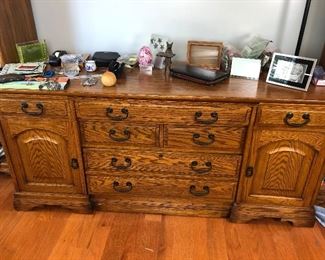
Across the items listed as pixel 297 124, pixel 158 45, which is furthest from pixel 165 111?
pixel 297 124

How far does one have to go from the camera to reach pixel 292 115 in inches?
54.7

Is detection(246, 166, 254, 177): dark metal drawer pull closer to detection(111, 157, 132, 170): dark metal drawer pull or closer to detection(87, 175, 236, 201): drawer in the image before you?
detection(87, 175, 236, 201): drawer

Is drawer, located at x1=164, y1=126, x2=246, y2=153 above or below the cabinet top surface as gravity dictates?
below

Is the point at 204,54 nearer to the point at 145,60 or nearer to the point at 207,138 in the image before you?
the point at 145,60

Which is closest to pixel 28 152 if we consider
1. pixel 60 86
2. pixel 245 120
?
pixel 60 86

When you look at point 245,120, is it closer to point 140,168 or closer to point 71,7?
point 140,168

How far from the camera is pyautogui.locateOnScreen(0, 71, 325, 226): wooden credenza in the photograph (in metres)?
1.42

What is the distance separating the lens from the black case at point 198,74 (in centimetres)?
149

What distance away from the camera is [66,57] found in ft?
5.59

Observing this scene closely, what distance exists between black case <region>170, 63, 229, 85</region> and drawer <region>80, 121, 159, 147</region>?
31 cm

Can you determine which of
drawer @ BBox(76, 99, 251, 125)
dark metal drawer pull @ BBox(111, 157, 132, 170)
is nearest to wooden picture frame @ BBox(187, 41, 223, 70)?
drawer @ BBox(76, 99, 251, 125)

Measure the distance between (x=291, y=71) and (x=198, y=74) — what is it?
447 millimetres

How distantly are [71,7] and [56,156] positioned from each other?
0.86 metres

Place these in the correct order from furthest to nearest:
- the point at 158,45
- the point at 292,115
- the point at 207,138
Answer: the point at 158,45, the point at 207,138, the point at 292,115
